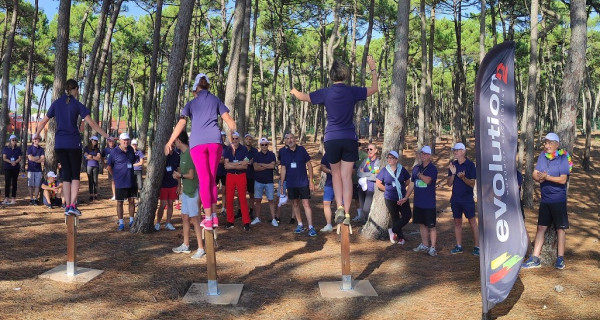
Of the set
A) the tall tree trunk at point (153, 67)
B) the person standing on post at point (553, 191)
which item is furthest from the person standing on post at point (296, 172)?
the tall tree trunk at point (153, 67)

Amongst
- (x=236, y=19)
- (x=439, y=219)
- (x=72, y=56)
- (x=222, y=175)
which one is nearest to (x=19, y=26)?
(x=72, y=56)

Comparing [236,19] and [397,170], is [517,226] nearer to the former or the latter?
[397,170]

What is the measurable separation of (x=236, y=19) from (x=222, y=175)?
17.0 ft

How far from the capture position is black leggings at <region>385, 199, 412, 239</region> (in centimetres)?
865

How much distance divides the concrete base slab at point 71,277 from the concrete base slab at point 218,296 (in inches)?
51.3

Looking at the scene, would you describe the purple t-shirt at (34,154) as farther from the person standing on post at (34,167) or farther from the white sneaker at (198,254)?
the white sneaker at (198,254)

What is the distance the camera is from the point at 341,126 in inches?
211

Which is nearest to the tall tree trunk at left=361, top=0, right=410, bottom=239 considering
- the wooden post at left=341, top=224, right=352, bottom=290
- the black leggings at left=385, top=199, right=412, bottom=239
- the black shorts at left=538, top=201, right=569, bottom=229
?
the black leggings at left=385, top=199, right=412, bottom=239

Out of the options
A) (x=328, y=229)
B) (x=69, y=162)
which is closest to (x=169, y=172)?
(x=69, y=162)

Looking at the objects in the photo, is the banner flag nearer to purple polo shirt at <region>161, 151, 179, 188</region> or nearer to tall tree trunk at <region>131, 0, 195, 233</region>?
tall tree trunk at <region>131, 0, 195, 233</region>

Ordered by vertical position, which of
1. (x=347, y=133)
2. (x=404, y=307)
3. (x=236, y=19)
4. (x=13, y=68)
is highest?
(x=13, y=68)

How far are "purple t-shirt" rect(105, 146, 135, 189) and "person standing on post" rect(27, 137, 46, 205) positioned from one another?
4.76 metres

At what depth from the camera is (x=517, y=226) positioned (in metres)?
4.74

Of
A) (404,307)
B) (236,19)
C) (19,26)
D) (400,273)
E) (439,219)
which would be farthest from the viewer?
(19,26)
